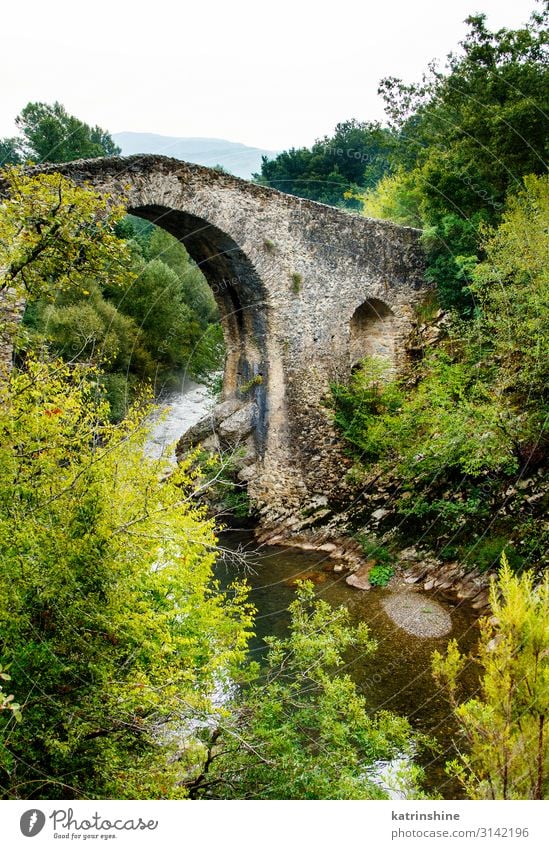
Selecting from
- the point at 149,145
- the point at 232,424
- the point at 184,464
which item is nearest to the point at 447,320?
the point at 232,424

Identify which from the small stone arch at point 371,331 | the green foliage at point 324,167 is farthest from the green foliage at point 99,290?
the green foliage at point 324,167

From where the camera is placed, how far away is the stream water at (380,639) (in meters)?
6.08

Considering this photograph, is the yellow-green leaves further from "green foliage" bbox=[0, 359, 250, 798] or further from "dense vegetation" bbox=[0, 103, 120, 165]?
"dense vegetation" bbox=[0, 103, 120, 165]

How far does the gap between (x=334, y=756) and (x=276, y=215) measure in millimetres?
10708

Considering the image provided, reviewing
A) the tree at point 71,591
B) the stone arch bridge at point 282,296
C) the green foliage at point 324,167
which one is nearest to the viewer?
the tree at point 71,591

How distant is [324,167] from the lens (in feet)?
60.7

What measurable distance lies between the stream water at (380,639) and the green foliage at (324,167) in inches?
393

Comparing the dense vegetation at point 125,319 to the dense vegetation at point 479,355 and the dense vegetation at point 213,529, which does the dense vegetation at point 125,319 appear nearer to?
the dense vegetation at point 213,529

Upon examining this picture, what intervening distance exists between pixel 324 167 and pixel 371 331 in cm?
1130

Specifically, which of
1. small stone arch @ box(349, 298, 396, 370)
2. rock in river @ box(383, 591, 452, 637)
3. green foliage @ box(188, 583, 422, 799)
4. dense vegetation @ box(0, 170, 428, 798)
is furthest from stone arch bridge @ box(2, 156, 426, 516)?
dense vegetation @ box(0, 170, 428, 798)

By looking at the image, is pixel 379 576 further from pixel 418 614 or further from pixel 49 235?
pixel 49 235

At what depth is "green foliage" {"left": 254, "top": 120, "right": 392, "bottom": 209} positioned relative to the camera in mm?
13836

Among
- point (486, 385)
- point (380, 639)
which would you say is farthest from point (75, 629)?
point (486, 385)

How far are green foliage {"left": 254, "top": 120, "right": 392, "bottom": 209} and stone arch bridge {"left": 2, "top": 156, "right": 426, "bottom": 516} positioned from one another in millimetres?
2499
